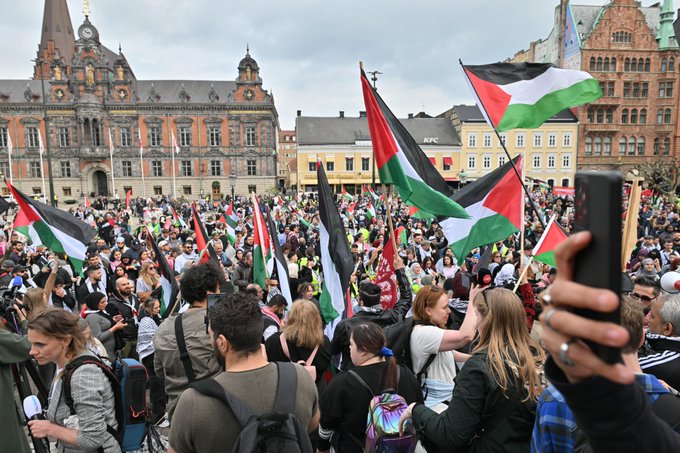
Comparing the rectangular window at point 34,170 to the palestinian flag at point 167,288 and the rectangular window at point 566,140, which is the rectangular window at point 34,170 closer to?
the palestinian flag at point 167,288

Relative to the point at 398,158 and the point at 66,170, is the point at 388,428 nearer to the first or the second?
the point at 398,158

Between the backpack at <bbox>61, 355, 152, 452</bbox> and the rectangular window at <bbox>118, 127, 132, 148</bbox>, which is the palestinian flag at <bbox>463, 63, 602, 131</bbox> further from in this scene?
the rectangular window at <bbox>118, 127, 132, 148</bbox>

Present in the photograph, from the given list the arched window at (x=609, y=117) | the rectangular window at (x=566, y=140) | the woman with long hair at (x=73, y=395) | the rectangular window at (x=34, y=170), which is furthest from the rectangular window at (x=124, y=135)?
the woman with long hair at (x=73, y=395)

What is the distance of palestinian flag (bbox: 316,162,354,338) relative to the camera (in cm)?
480

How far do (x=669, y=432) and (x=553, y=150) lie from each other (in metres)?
58.0

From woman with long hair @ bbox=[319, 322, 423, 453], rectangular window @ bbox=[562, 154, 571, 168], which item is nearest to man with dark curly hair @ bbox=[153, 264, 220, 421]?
woman with long hair @ bbox=[319, 322, 423, 453]

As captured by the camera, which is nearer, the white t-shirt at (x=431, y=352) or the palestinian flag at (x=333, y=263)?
the white t-shirt at (x=431, y=352)

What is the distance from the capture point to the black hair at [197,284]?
3.29 meters

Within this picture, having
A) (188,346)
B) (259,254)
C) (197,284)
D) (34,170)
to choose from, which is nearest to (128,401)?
(188,346)

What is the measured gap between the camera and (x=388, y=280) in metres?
5.71

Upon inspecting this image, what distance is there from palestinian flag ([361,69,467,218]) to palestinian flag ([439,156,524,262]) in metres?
0.91

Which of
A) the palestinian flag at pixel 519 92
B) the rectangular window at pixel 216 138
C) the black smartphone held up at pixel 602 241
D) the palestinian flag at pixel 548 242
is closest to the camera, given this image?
the black smartphone held up at pixel 602 241

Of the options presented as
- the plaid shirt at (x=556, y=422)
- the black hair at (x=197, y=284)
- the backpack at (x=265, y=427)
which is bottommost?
the backpack at (x=265, y=427)

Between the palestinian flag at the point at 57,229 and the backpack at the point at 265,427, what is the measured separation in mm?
5303
